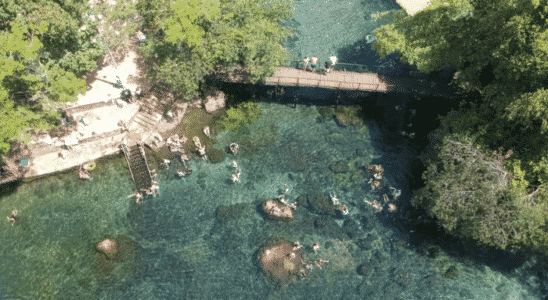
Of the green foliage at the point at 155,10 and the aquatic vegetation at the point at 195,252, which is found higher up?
the green foliage at the point at 155,10

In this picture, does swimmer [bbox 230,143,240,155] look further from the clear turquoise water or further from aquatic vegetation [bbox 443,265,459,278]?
aquatic vegetation [bbox 443,265,459,278]

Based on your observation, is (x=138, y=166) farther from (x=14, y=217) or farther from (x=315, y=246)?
(x=315, y=246)

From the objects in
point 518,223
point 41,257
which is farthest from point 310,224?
point 41,257

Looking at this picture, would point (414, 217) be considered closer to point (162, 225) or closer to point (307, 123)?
point (307, 123)

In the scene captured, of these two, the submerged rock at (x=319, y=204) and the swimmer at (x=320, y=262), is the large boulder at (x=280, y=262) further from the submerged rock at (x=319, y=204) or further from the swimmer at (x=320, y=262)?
the submerged rock at (x=319, y=204)

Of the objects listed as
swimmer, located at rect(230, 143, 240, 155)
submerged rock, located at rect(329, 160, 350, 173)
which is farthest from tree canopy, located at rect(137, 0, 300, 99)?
submerged rock, located at rect(329, 160, 350, 173)

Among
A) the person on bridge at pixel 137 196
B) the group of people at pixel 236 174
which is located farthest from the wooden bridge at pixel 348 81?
the person on bridge at pixel 137 196
